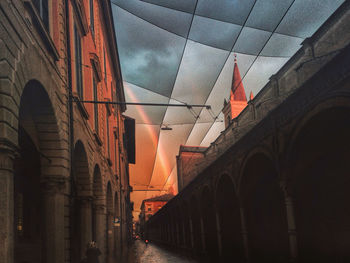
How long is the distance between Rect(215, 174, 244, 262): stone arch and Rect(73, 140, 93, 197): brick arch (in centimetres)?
885

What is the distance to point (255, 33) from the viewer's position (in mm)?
12305

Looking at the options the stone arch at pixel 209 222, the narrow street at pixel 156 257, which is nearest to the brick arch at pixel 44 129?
the narrow street at pixel 156 257

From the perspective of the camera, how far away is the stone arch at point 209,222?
1043 inches

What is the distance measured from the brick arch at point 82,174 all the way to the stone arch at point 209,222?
1180cm

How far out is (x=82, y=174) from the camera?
49.0ft

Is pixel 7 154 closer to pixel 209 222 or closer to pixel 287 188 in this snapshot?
pixel 287 188

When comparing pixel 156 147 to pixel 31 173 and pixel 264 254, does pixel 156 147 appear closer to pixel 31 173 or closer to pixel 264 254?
pixel 264 254

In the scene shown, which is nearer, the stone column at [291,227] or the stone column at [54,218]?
the stone column at [54,218]

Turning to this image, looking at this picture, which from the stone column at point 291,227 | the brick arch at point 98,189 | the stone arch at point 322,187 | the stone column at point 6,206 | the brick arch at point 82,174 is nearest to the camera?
the stone column at point 6,206

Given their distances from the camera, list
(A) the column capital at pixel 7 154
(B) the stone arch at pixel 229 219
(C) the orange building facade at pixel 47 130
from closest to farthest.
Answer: (A) the column capital at pixel 7 154, (C) the orange building facade at pixel 47 130, (B) the stone arch at pixel 229 219

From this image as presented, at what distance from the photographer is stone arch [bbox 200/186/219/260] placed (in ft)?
86.9

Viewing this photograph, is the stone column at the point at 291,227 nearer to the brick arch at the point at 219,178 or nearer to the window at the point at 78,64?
the brick arch at the point at 219,178

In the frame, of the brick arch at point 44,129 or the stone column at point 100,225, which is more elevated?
the brick arch at point 44,129

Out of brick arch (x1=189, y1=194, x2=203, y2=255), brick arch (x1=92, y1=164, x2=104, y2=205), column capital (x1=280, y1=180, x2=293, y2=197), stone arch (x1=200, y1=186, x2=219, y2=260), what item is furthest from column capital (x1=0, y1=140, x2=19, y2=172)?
brick arch (x1=189, y1=194, x2=203, y2=255)
